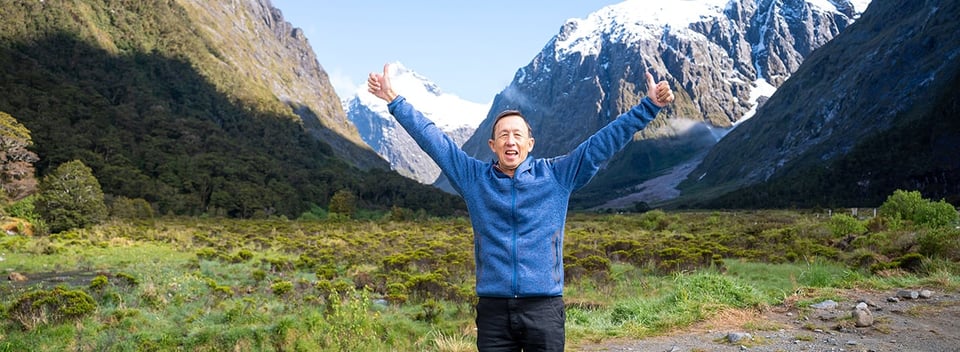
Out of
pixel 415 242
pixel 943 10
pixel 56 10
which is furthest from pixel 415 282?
pixel 943 10

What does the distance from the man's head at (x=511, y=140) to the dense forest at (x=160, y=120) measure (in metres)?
52.2

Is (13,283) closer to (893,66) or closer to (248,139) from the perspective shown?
(248,139)

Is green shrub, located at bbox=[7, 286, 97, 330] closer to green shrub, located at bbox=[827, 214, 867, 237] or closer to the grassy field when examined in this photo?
the grassy field

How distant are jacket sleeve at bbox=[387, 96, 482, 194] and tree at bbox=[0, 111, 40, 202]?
47801 mm

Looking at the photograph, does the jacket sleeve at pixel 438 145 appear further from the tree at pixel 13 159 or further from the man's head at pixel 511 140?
the tree at pixel 13 159

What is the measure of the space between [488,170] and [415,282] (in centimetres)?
1106

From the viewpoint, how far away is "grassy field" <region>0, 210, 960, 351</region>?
7.93m

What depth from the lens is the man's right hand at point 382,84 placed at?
3.31 meters

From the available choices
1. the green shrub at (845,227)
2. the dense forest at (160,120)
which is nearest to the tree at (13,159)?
the dense forest at (160,120)

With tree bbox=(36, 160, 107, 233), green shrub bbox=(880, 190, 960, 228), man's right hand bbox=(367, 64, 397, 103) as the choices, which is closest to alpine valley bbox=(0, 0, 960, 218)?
tree bbox=(36, 160, 107, 233)

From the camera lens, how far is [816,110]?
4205 inches

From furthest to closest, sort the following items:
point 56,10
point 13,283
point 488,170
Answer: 1. point 56,10
2. point 13,283
3. point 488,170

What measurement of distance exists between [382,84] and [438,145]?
573 mm

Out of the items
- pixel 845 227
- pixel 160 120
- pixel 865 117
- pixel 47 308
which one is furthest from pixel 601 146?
pixel 865 117
